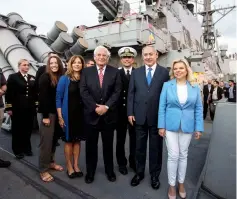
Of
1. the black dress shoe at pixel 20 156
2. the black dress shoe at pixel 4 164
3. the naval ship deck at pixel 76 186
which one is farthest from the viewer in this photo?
the black dress shoe at pixel 20 156

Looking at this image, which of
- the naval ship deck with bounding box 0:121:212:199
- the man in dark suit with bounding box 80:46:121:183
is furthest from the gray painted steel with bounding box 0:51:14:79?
the man in dark suit with bounding box 80:46:121:183

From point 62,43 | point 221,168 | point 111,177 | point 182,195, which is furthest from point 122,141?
point 62,43

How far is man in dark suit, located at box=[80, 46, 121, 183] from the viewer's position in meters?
2.59

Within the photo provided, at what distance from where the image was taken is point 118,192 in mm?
2377

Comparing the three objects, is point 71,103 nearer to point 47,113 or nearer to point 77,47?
point 47,113

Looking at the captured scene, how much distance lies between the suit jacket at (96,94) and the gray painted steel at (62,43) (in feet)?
14.6

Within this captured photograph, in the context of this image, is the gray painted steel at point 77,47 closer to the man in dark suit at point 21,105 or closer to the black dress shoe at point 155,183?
Result: the man in dark suit at point 21,105

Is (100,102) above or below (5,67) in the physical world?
below

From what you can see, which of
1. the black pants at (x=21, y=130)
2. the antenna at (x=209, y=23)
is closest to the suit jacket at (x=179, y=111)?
the black pants at (x=21, y=130)

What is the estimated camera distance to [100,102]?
8.60 ft

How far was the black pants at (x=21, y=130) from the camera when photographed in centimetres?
352

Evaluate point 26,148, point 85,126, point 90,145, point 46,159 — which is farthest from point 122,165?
point 26,148

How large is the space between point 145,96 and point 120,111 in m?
0.55

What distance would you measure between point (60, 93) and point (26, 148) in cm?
156
